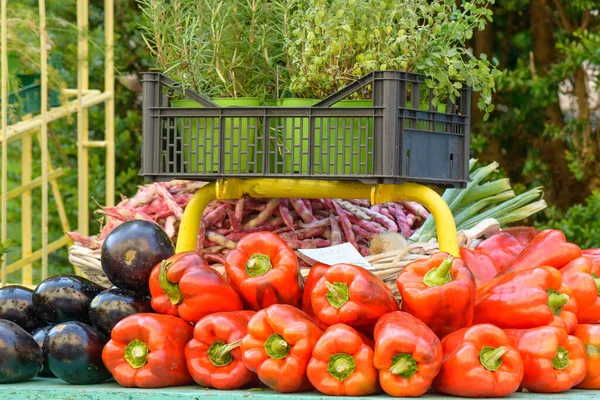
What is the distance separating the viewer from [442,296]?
8.02 ft

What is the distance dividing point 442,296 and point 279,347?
42cm

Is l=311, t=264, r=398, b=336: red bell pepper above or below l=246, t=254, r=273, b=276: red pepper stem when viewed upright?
below

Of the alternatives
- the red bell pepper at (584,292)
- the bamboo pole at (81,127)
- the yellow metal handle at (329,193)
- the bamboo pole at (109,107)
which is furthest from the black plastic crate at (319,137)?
the bamboo pole at (109,107)

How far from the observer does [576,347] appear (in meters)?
2.52

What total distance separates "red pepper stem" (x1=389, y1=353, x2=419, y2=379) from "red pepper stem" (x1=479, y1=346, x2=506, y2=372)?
171 mm

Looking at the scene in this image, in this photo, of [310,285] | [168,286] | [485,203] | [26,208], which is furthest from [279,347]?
[26,208]

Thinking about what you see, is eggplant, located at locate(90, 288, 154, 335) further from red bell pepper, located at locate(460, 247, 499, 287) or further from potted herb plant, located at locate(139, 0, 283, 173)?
red bell pepper, located at locate(460, 247, 499, 287)

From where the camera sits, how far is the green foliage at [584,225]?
597cm

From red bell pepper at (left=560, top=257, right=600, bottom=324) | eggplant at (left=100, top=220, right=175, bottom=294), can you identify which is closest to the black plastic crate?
eggplant at (left=100, top=220, right=175, bottom=294)

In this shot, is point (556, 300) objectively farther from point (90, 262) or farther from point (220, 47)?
point (90, 262)

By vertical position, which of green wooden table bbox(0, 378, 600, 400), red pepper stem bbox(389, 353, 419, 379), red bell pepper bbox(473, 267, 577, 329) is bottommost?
green wooden table bbox(0, 378, 600, 400)

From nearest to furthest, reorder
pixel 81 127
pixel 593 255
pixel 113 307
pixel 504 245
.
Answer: pixel 113 307 < pixel 593 255 < pixel 504 245 < pixel 81 127

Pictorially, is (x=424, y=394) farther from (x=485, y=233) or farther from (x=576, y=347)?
(x=485, y=233)

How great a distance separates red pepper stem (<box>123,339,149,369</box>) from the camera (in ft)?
8.32
